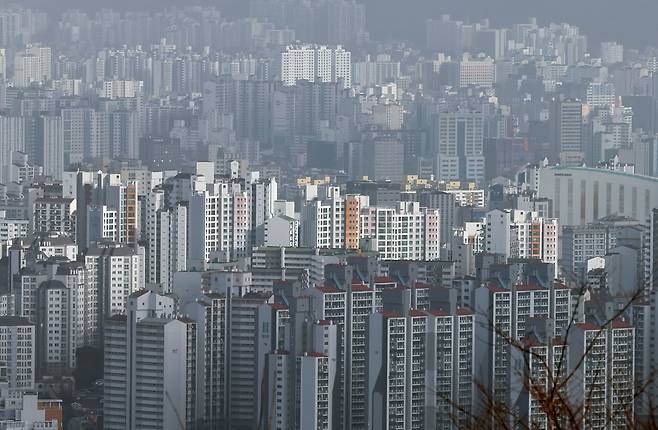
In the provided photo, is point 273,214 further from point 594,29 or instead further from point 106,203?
point 594,29

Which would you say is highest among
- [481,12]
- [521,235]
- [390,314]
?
[481,12]

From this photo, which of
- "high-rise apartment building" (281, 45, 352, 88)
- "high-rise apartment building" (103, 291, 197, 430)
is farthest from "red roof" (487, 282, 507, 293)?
"high-rise apartment building" (281, 45, 352, 88)

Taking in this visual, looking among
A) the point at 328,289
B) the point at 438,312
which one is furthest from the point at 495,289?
the point at 328,289

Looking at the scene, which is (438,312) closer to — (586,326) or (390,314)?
(390,314)

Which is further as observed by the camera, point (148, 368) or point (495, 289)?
point (495, 289)

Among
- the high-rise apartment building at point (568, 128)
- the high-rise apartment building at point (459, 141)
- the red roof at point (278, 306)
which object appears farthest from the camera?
the high-rise apartment building at point (459, 141)

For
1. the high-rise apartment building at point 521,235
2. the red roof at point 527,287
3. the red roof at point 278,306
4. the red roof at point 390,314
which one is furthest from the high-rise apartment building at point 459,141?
the red roof at point 390,314

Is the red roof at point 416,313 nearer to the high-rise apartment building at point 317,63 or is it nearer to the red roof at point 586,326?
the red roof at point 586,326

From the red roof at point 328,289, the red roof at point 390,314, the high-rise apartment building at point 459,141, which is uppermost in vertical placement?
the high-rise apartment building at point 459,141
